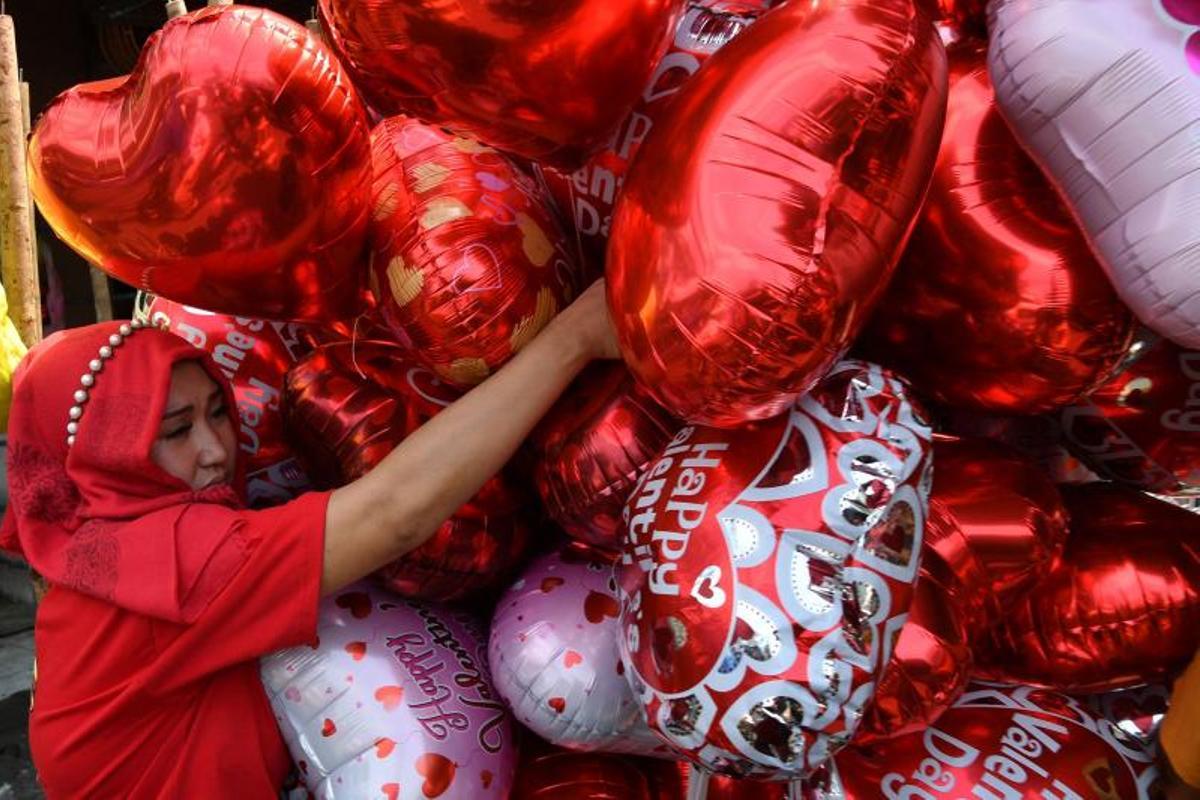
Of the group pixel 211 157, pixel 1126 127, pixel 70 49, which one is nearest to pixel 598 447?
pixel 211 157

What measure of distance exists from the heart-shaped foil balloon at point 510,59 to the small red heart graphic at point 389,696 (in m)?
0.71

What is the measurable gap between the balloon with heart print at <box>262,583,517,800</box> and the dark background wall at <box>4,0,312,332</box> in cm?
448

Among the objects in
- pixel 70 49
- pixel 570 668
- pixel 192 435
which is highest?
pixel 192 435

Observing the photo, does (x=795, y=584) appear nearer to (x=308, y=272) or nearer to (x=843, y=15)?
(x=843, y=15)

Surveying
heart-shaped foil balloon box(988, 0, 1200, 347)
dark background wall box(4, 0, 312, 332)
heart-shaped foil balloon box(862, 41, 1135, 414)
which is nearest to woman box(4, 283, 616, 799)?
heart-shaped foil balloon box(862, 41, 1135, 414)

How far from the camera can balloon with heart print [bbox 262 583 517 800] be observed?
1252 millimetres

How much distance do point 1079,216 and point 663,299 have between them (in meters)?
0.42

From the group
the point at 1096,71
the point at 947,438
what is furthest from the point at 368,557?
the point at 1096,71

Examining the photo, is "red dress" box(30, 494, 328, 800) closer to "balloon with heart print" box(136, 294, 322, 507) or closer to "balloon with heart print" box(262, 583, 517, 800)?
"balloon with heart print" box(262, 583, 517, 800)

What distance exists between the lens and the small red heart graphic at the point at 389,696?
1.28 m

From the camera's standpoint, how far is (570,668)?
1239 millimetres

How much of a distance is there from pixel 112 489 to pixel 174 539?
13 centimetres

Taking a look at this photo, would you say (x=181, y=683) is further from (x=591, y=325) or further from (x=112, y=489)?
(x=591, y=325)

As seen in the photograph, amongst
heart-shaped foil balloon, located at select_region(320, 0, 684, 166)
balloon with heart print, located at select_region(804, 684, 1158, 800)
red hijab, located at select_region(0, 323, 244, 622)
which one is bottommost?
balloon with heart print, located at select_region(804, 684, 1158, 800)
